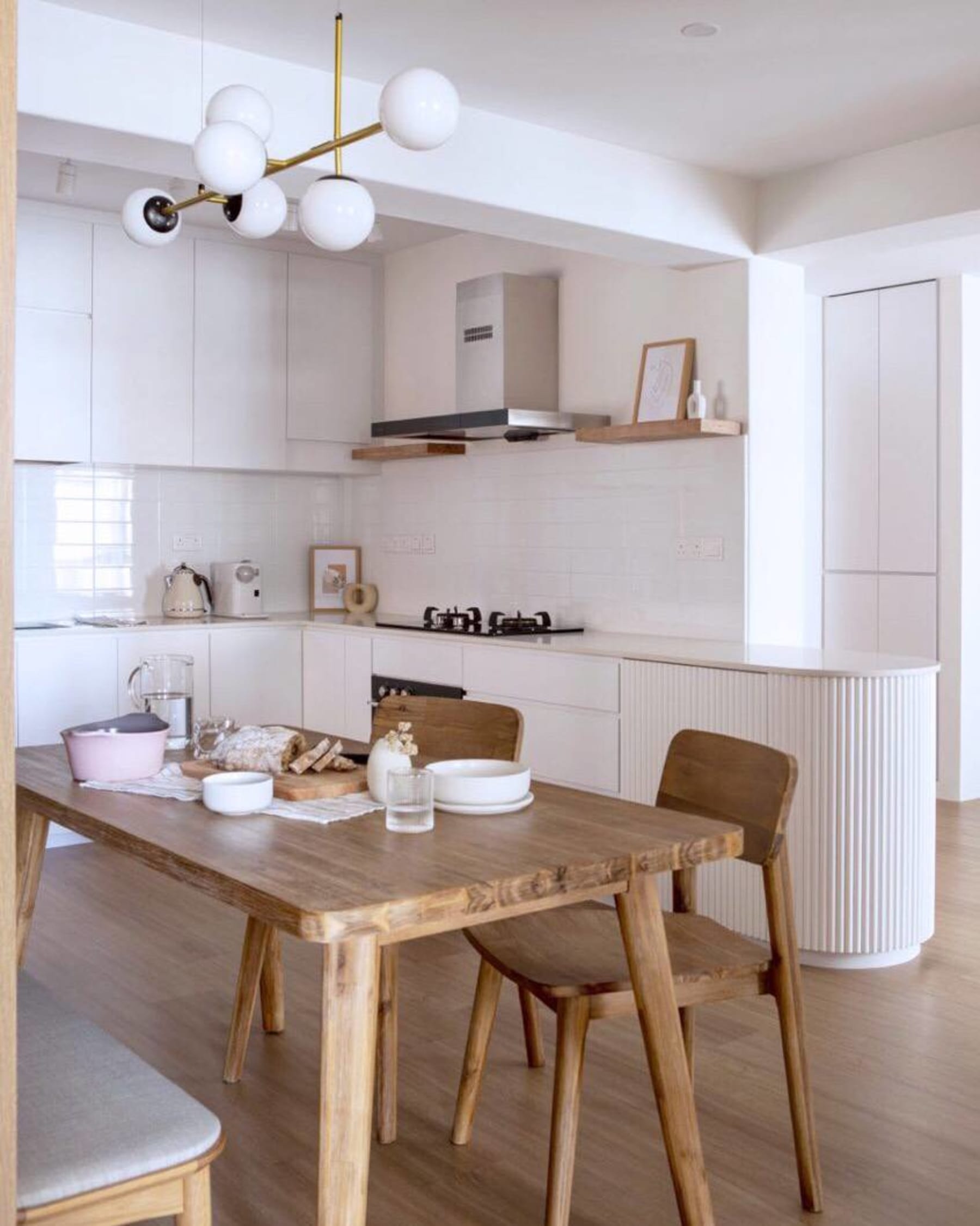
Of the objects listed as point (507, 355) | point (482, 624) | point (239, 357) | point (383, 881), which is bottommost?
point (383, 881)

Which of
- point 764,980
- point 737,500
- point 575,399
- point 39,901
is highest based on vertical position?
point 575,399

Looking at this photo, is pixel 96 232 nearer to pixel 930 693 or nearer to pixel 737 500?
pixel 737 500

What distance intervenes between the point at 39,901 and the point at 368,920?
2.99 m

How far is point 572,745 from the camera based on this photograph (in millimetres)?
4328

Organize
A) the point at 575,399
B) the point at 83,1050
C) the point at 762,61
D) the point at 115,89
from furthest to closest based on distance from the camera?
the point at 575,399 → the point at 762,61 → the point at 115,89 → the point at 83,1050

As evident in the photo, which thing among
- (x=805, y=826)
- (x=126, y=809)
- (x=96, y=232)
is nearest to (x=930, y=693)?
(x=805, y=826)

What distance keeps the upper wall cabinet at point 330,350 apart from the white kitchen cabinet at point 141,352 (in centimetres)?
53

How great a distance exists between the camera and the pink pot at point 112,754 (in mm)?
2471

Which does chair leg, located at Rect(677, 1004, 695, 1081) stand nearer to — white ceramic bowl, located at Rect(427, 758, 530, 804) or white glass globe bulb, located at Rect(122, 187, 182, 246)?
white ceramic bowl, located at Rect(427, 758, 530, 804)

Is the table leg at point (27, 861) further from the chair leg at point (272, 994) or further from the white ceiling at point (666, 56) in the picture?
the white ceiling at point (666, 56)

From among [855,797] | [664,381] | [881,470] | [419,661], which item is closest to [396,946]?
[855,797]

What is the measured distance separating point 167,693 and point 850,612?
405 centimetres

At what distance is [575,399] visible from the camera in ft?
17.0

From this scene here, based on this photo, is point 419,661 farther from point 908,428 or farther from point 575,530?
point 908,428
